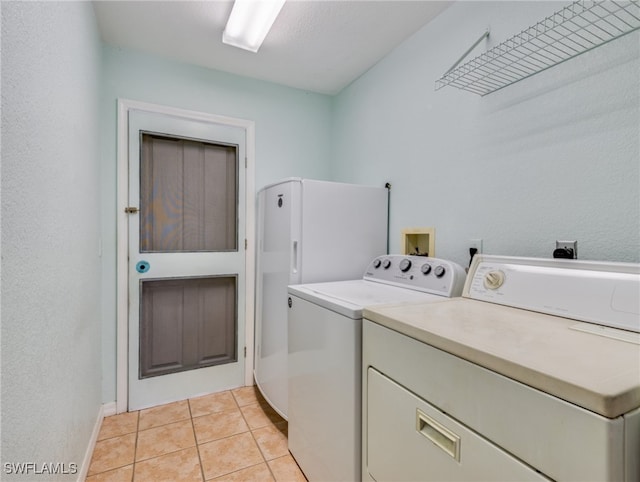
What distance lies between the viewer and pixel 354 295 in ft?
4.74

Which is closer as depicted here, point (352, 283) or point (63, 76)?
point (63, 76)

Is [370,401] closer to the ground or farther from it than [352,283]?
closer to the ground

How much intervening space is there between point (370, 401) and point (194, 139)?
212cm

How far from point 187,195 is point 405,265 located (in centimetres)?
164

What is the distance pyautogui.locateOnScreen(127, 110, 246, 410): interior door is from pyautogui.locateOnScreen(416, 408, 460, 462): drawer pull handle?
6.01 feet

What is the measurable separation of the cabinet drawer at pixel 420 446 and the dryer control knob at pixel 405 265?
2.42 ft

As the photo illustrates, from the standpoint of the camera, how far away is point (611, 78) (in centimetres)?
109

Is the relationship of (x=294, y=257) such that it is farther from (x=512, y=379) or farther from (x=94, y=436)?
(x=94, y=436)

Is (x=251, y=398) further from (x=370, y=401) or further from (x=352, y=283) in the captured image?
Result: (x=370, y=401)

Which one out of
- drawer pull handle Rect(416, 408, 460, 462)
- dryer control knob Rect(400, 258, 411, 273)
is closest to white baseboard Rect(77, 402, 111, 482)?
drawer pull handle Rect(416, 408, 460, 462)

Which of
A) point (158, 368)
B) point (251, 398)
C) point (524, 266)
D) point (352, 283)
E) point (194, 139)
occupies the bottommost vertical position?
point (251, 398)

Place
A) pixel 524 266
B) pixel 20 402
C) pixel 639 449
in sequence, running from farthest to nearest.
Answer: pixel 524 266
pixel 20 402
pixel 639 449

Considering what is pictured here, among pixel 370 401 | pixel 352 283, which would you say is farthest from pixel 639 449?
pixel 352 283

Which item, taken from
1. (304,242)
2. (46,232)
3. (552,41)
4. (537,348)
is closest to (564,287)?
(537,348)
